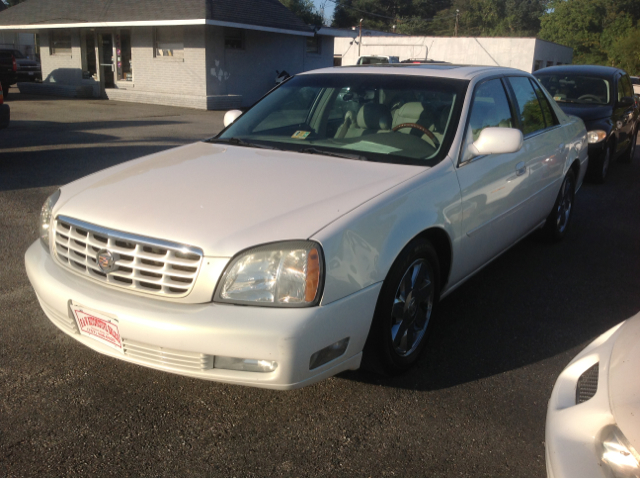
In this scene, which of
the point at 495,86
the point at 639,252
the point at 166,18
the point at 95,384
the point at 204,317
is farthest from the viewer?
Result: the point at 166,18

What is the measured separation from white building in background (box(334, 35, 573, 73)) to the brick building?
14.9m

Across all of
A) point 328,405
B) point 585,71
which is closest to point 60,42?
point 585,71

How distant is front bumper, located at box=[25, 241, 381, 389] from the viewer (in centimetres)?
243

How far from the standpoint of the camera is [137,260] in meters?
2.60

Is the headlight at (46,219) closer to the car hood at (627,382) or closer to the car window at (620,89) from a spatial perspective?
the car hood at (627,382)

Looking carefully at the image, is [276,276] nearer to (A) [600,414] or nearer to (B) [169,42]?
(A) [600,414]

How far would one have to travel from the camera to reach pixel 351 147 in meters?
3.73

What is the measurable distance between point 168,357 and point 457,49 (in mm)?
38278

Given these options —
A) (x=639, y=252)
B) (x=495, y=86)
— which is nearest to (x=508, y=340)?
(x=495, y=86)

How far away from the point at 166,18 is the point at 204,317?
18736mm

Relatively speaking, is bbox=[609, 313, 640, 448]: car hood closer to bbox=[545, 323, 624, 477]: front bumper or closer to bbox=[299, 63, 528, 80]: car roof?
bbox=[545, 323, 624, 477]: front bumper

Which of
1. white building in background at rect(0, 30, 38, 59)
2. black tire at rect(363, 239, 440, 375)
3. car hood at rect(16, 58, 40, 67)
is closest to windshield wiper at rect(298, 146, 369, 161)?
black tire at rect(363, 239, 440, 375)

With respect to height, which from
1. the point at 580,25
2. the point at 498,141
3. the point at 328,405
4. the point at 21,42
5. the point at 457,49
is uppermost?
the point at 580,25

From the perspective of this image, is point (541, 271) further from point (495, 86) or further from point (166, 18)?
point (166, 18)
